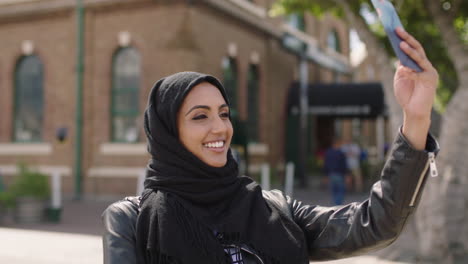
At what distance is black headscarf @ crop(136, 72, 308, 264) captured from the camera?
1900 millimetres

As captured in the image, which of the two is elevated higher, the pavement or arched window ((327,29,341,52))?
arched window ((327,29,341,52))

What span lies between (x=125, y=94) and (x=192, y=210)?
45.1 feet

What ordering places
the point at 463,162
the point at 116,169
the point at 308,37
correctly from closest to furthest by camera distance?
the point at 463,162
the point at 116,169
the point at 308,37

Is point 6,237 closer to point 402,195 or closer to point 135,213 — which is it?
point 135,213

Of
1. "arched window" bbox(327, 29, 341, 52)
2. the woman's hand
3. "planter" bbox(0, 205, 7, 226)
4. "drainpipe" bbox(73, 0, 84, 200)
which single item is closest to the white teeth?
the woman's hand

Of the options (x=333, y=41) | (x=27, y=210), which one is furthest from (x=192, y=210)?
(x=333, y=41)

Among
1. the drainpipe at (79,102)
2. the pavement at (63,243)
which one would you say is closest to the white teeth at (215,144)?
the pavement at (63,243)

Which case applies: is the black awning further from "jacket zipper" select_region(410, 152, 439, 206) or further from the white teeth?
"jacket zipper" select_region(410, 152, 439, 206)

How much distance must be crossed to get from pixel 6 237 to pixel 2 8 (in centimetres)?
1036

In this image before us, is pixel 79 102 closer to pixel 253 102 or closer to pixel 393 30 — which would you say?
pixel 253 102

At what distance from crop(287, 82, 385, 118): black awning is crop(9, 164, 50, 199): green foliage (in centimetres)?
1060

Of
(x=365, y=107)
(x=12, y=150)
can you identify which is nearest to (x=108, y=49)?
(x=12, y=150)

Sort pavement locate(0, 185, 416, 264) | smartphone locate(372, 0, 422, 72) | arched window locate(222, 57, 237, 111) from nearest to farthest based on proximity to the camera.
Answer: smartphone locate(372, 0, 422, 72)
pavement locate(0, 185, 416, 264)
arched window locate(222, 57, 237, 111)

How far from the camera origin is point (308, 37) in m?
23.5
